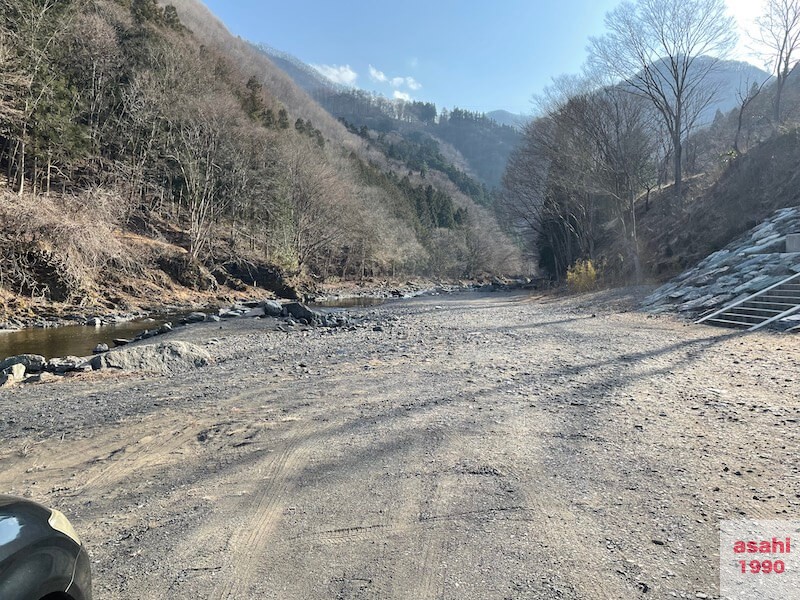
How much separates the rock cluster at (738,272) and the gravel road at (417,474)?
20.1 feet

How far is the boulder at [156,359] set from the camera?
8852 millimetres

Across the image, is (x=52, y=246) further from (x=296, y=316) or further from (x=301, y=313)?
(x=301, y=313)

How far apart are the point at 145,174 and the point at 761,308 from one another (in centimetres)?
4186

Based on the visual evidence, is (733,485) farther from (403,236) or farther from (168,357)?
(403,236)

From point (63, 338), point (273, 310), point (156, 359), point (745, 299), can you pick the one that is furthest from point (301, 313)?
point (745, 299)

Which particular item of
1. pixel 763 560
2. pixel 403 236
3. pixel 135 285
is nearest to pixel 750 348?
pixel 763 560

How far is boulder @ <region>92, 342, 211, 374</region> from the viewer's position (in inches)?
348

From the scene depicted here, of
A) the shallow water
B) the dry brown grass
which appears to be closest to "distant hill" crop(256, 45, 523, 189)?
the dry brown grass

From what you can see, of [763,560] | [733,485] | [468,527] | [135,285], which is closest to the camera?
[763,560]

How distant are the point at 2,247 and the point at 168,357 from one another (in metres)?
15.9

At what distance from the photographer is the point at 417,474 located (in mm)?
3746

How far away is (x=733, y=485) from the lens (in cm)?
336

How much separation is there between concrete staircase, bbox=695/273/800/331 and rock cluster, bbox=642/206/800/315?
25.2 inches

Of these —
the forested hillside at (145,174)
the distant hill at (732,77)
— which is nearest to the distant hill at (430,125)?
the forested hillside at (145,174)
